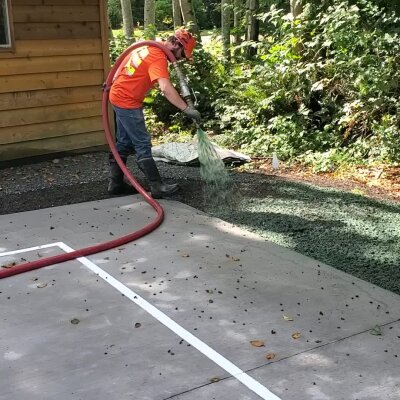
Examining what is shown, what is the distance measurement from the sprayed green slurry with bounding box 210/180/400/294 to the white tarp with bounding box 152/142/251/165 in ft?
4.57

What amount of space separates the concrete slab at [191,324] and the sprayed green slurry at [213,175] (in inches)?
47.1

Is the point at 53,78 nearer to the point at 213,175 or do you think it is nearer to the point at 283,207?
the point at 213,175

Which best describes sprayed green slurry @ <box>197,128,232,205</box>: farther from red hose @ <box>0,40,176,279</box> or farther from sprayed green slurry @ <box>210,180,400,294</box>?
red hose @ <box>0,40,176,279</box>

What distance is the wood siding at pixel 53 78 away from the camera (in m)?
7.61

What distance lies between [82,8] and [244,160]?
3170 mm

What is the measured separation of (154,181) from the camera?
6.00 metres

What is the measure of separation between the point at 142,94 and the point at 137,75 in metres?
0.21

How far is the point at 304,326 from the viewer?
3305 mm

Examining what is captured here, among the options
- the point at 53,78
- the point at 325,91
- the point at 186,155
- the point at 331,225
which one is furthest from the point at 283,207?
the point at 53,78

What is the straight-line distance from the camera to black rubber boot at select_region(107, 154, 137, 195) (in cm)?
623

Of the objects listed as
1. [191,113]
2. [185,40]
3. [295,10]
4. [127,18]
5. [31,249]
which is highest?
[127,18]

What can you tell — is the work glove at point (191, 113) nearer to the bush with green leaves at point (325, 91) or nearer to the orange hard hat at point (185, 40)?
the orange hard hat at point (185, 40)

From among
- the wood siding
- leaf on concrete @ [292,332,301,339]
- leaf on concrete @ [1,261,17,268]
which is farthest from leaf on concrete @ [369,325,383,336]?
the wood siding

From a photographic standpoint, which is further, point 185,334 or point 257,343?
point 185,334
